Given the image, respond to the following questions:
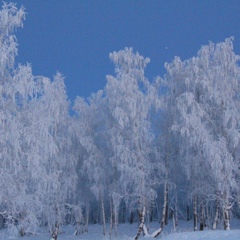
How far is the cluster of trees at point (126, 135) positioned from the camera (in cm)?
1357

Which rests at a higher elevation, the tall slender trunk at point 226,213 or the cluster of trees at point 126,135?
the cluster of trees at point 126,135

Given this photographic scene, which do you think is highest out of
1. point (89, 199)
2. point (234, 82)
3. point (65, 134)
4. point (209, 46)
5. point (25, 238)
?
point (209, 46)

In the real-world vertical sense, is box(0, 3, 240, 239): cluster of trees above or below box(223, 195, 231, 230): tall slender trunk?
above

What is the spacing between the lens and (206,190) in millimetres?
19438

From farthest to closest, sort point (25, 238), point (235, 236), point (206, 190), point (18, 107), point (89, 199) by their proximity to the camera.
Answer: point (89, 199) < point (25, 238) < point (206, 190) < point (18, 107) < point (235, 236)

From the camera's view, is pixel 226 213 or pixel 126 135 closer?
pixel 226 213

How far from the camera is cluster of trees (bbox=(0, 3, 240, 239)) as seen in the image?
1357 centimetres

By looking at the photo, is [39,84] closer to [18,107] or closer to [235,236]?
[18,107]

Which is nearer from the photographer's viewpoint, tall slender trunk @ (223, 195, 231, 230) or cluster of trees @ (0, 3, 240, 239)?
cluster of trees @ (0, 3, 240, 239)

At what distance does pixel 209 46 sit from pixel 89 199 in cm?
1549

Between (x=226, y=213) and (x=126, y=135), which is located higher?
(x=126, y=135)

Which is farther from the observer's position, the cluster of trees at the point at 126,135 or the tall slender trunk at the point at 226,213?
the tall slender trunk at the point at 226,213


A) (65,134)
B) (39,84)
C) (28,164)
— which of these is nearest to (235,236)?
(28,164)

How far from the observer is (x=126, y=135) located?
22047 millimetres
